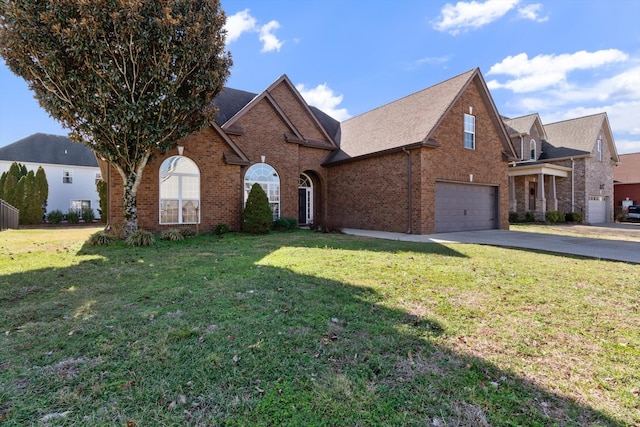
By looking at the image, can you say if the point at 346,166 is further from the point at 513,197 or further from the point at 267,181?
the point at 513,197

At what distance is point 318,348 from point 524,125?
28.2 meters

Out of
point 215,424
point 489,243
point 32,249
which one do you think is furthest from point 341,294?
point 32,249

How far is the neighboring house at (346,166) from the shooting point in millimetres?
12320

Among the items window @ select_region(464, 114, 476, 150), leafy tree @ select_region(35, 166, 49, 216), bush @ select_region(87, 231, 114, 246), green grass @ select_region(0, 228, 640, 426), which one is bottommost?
green grass @ select_region(0, 228, 640, 426)

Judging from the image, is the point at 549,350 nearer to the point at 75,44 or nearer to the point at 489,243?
the point at 489,243

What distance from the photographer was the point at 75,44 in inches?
326

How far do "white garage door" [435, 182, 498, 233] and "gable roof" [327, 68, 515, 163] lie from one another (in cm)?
258

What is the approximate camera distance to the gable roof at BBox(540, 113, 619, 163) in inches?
920

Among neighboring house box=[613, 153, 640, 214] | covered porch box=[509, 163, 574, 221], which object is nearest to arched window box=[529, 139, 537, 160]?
covered porch box=[509, 163, 574, 221]

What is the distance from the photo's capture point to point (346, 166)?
54.0 feet

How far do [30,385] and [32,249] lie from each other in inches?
347

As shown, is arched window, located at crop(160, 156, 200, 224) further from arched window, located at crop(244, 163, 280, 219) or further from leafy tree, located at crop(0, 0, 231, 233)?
arched window, located at crop(244, 163, 280, 219)

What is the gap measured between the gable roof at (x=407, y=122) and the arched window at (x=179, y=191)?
25.0 ft

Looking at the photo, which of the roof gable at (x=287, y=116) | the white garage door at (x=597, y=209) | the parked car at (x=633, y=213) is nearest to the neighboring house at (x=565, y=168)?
the white garage door at (x=597, y=209)
